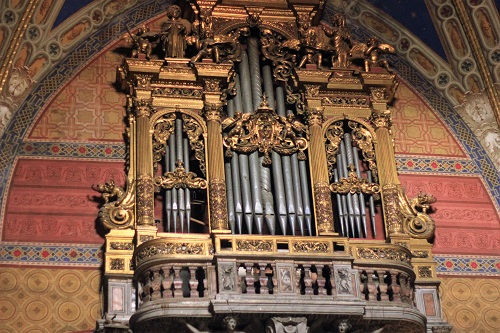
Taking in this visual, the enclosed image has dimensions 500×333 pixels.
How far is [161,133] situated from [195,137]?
52 cm

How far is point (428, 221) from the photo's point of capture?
17.8 m

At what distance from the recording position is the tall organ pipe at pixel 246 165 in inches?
669

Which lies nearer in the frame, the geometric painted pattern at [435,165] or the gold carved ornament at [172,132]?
the gold carved ornament at [172,132]

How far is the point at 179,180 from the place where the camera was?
17.2m

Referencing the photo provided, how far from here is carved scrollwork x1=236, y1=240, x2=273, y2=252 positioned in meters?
16.4

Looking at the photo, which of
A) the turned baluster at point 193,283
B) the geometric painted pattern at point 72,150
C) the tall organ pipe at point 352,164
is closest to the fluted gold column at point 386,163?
the tall organ pipe at point 352,164

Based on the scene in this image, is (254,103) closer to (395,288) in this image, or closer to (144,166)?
(144,166)

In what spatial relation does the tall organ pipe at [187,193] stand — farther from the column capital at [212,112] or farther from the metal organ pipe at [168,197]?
the column capital at [212,112]

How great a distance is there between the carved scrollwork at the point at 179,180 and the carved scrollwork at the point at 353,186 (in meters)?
2.01

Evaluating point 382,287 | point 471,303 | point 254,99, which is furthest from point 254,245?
point 471,303

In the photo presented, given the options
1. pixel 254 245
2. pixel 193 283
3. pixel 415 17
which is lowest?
pixel 193 283

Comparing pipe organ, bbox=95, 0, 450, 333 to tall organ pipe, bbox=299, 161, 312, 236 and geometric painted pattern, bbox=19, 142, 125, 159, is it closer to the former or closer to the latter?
tall organ pipe, bbox=299, 161, 312, 236

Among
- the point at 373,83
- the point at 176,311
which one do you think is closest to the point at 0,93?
the point at 176,311

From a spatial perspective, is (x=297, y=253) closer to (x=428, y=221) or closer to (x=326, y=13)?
(x=428, y=221)
